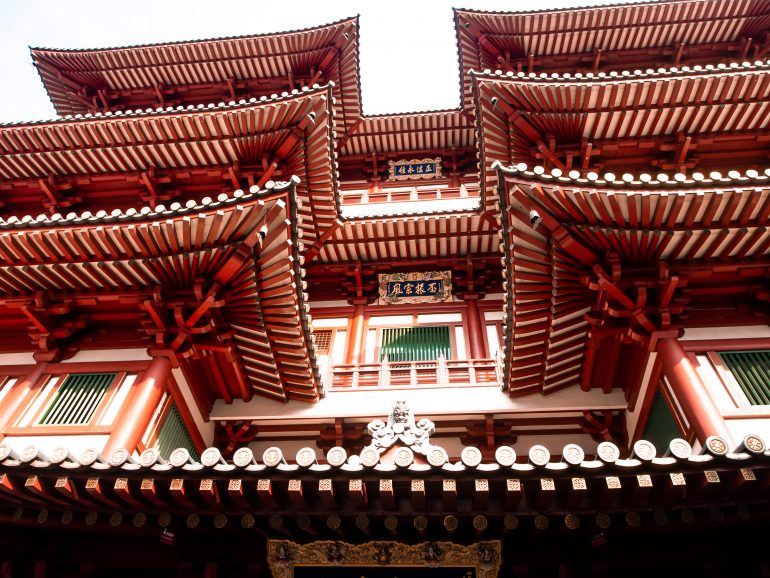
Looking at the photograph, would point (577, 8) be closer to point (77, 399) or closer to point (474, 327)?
point (474, 327)

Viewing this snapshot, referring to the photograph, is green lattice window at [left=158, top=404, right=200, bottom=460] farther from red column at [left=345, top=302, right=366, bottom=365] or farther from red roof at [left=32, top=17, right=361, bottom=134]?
red roof at [left=32, top=17, right=361, bottom=134]

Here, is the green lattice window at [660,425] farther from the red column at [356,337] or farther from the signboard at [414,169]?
the signboard at [414,169]

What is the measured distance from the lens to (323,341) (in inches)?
555

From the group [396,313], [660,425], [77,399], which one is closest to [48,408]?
[77,399]

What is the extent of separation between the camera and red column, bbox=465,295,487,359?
520 inches

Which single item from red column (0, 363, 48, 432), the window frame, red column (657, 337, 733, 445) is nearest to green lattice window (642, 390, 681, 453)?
red column (657, 337, 733, 445)

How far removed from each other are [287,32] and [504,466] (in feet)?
54.1

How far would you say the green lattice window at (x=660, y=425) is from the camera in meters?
8.62

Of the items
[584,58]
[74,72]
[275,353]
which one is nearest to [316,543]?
[275,353]

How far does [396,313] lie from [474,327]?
6.54ft

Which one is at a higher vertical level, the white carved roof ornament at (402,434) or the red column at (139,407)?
the red column at (139,407)

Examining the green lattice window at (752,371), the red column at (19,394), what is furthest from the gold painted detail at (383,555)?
the red column at (19,394)

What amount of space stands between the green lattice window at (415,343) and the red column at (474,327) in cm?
53

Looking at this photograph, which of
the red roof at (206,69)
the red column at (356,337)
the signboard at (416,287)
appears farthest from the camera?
the red roof at (206,69)
